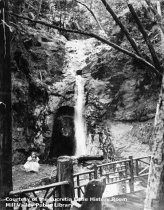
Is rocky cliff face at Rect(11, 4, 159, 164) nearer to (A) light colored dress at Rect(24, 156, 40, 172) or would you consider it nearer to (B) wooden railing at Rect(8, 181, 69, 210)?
(A) light colored dress at Rect(24, 156, 40, 172)

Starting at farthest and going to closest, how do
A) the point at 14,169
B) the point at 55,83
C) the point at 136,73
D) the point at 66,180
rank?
the point at 55,83 < the point at 136,73 < the point at 14,169 < the point at 66,180

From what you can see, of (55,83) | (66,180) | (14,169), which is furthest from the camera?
(55,83)

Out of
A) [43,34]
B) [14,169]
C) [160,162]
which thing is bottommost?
[14,169]

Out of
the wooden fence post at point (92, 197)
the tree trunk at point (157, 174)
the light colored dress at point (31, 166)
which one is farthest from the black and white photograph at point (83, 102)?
the wooden fence post at point (92, 197)

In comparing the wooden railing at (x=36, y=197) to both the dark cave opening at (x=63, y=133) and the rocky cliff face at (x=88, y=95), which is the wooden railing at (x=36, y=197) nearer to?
the rocky cliff face at (x=88, y=95)

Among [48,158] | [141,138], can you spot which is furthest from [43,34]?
[141,138]

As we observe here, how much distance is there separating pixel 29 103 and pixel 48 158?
375 centimetres

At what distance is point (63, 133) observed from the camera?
1802 cm

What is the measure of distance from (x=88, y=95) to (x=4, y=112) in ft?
40.4

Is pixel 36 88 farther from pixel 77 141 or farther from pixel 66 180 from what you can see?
pixel 66 180

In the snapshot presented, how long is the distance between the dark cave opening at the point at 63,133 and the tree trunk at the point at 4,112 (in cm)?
1188

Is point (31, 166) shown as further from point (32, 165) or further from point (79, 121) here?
point (79, 121)

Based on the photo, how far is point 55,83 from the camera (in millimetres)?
18438

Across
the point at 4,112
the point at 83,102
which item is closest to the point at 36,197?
the point at 4,112
